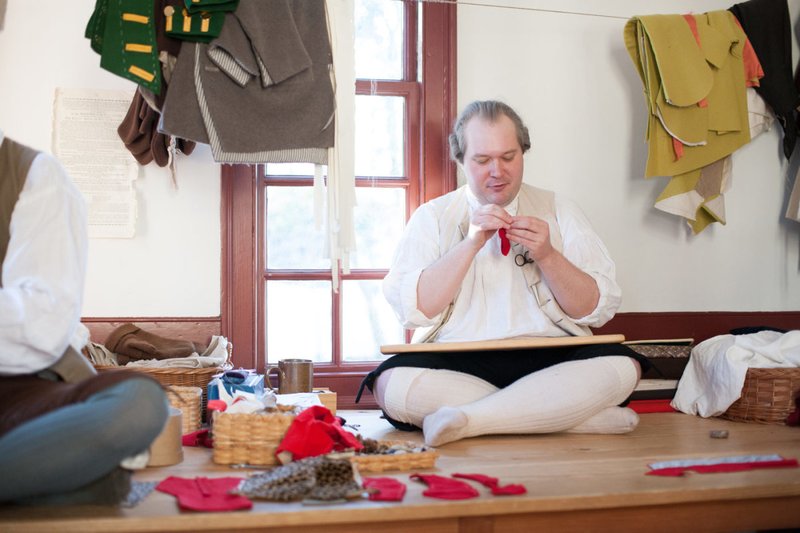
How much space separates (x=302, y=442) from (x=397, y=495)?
0.46 meters

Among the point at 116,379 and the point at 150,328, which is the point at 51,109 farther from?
the point at 116,379

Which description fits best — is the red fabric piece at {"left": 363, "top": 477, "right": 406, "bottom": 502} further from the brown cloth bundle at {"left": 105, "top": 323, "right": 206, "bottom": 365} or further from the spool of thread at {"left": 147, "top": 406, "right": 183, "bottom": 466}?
the brown cloth bundle at {"left": 105, "top": 323, "right": 206, "bottom": 365}

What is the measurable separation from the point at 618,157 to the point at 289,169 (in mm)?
1421

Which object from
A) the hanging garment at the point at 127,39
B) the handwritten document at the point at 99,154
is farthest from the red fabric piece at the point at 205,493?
the handwritten document at the point at 99,154

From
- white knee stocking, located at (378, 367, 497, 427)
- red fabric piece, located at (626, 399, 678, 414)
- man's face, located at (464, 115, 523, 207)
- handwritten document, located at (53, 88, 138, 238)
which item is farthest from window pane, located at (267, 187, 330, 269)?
red fabric piece, located at (626, 399, 678, 414)

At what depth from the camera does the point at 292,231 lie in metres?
3.82

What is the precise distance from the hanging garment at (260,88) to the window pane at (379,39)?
495 mm

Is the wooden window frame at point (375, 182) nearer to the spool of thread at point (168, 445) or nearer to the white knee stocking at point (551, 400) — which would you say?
the white knee stocking at point (551, 400)

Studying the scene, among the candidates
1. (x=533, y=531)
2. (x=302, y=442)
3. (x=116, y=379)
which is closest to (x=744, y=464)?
(x=533, y=531)

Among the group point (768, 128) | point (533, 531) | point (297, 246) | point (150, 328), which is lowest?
point (533, 531)

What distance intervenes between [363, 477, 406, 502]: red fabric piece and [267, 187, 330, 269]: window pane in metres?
1.76

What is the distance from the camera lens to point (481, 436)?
9.59 ft

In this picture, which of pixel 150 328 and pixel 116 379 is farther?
pixel 150 328

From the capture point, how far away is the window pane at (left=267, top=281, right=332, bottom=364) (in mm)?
3797
